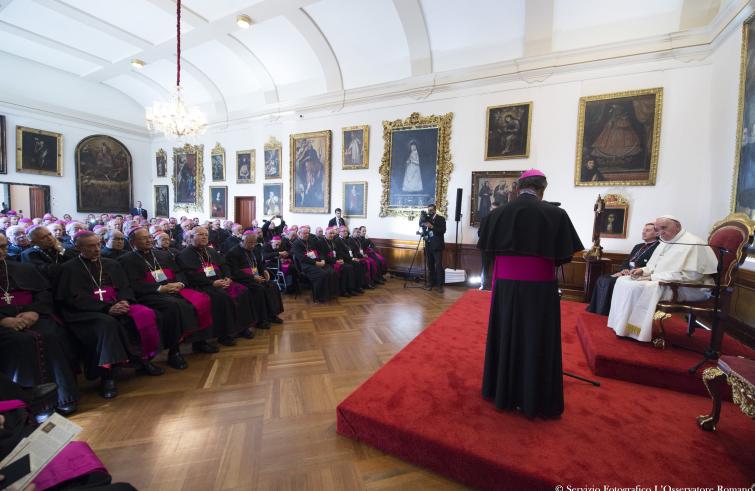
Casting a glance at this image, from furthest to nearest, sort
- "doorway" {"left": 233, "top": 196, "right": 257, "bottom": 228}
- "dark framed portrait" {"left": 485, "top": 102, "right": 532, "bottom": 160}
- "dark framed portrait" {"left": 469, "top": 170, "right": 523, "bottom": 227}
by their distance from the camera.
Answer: "doorway" {"left": 233, "top": 196, "right": 257, "bottom": 228}, "dark framed portrait" {"left": 469, "top": 170, "right": 523, "bottom": 227}, "dark framed portrait" {"left": 485, "top": 102, "right": 532, "bottom": 160}

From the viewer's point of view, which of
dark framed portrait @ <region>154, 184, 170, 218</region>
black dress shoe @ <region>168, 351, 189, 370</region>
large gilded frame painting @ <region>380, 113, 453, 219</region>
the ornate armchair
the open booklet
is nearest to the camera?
the open booklet

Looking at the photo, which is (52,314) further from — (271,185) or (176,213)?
(176,213)

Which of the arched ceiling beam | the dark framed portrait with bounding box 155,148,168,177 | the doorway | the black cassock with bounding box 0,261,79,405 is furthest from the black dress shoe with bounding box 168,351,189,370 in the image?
the dark framed portrait with bounding box 155,148,168,177

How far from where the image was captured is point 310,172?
11008 mm

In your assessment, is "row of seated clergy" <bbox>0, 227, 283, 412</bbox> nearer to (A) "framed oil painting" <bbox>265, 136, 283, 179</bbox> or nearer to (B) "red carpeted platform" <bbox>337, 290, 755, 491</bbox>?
(B) "red carpeted platform" <bbox>337, 290, 755, 491</bbox>

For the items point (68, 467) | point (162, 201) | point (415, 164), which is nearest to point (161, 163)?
point (162, 201)

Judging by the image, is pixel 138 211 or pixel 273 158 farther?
pixel 138 211

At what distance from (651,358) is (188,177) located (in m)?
16.0

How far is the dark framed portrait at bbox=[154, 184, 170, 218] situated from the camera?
Answer: 14844 millimetres

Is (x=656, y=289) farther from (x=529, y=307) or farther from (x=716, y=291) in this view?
(x=529, y=307)

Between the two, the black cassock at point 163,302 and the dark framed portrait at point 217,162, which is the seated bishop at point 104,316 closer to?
the black cassock at point 163,302

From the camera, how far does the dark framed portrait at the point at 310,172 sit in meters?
10.7

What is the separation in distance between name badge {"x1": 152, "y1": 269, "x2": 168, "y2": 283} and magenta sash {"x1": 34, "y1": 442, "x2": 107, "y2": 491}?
2767mm

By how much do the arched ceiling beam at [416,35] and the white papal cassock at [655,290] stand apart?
7.42 meters
